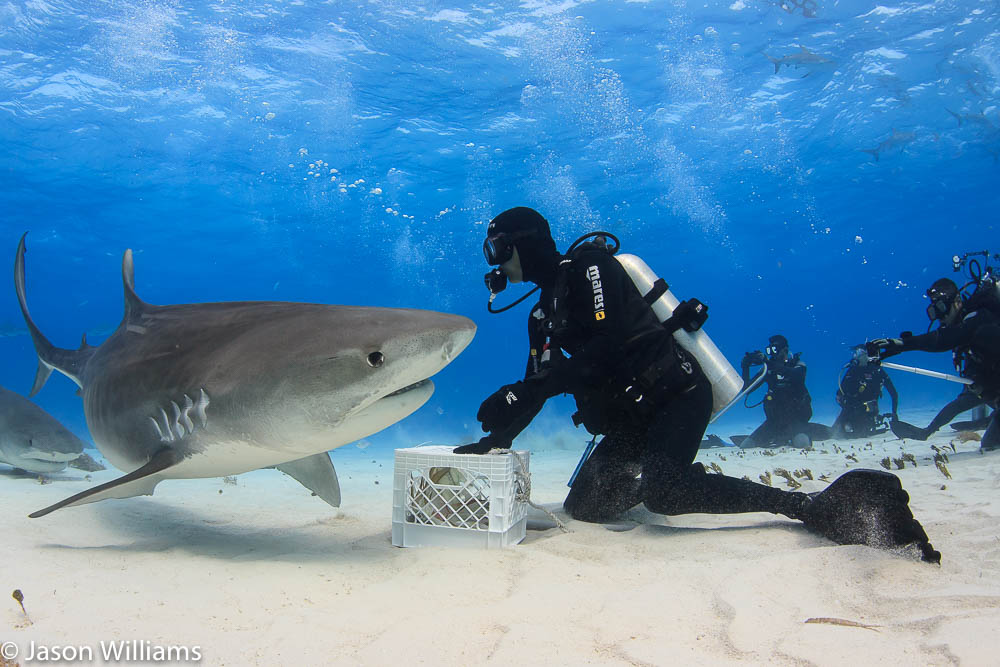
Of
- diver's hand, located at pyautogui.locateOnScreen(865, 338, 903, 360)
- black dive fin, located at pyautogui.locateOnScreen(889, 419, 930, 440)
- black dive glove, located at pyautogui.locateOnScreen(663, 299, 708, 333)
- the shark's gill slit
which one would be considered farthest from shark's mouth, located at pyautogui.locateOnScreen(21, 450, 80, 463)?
black dive fin, located at pyautogui.locateOnScreen(889, 419, 930, 440)

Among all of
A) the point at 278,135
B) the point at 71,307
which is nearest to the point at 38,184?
the point at 278,135

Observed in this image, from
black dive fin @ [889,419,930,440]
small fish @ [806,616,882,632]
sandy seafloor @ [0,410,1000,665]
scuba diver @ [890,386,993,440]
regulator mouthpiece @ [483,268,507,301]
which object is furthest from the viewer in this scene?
black dive fin @ [889,419,930,440]

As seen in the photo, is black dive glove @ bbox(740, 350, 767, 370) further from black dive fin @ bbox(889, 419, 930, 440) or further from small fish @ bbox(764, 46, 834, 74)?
small fish @ bbox(764, 46, 834, 74)

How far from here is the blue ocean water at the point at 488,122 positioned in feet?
60.2

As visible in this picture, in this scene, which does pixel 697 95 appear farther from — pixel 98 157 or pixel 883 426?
pixel 98 157

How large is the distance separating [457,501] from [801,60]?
22.7m

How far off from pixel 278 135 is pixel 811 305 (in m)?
97.9

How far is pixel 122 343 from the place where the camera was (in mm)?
3574

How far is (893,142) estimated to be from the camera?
2597 centimetres

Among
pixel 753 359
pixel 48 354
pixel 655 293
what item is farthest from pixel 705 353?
pixel 753 359

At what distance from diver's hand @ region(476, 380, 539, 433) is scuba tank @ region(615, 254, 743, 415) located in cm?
125

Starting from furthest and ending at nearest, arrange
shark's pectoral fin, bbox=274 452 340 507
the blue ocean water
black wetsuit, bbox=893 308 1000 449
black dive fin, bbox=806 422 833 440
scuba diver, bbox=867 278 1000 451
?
the blue ocean water
black dive fin, bbox=806 422 833 440
black wetsuit, bbox=893 308 1000 449
scuba diver, bbox=867 278 1000 451
shark's pectoral fin, bbox=274 452 340 507

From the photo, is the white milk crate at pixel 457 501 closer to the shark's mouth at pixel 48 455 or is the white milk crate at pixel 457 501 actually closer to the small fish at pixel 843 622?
the small fish at pixel 843 622

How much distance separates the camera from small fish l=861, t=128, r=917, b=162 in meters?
25.4
